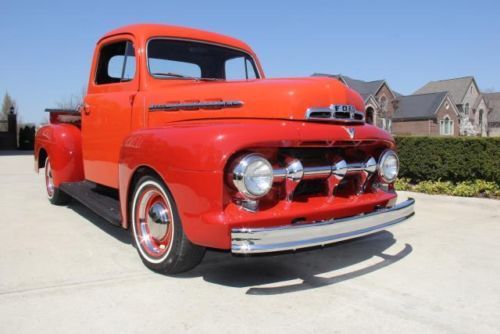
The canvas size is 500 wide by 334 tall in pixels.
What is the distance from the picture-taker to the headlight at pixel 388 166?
3.59 meters

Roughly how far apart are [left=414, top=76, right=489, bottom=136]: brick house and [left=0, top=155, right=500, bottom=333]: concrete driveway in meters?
54.3

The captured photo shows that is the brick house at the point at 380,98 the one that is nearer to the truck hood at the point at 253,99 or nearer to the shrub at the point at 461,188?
the shrub at the point at 461,188

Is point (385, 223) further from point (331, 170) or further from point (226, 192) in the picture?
point (226, 192)

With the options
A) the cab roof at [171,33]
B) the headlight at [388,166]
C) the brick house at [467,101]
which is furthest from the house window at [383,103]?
the headlight at [388,166]

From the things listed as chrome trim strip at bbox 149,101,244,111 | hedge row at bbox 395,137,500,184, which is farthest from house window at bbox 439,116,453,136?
chrome trim strip at bbox 149,101,244,111

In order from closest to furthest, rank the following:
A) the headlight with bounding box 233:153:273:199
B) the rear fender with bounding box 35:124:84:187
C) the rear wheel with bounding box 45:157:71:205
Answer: the headlight with bounding box 233:153:273:199
the rear fender with bounding box 35:124:84:187
the rear wheel with bounding box 45:157:71:205

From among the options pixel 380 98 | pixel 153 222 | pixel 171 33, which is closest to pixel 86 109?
pixel 171 33

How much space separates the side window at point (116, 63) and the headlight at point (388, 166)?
2.26 metres

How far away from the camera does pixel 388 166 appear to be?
11.9ft

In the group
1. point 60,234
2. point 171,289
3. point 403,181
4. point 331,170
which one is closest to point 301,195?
point 331,170

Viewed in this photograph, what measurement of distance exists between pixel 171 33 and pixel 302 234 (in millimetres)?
2462

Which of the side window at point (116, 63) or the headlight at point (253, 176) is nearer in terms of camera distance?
the headlight at point (253, 176)

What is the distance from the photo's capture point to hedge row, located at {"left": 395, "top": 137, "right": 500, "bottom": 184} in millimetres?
7289

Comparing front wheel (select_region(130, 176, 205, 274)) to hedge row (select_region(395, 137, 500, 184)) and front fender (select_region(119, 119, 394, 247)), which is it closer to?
front fender (select_region(119, 119, 394, 247))
